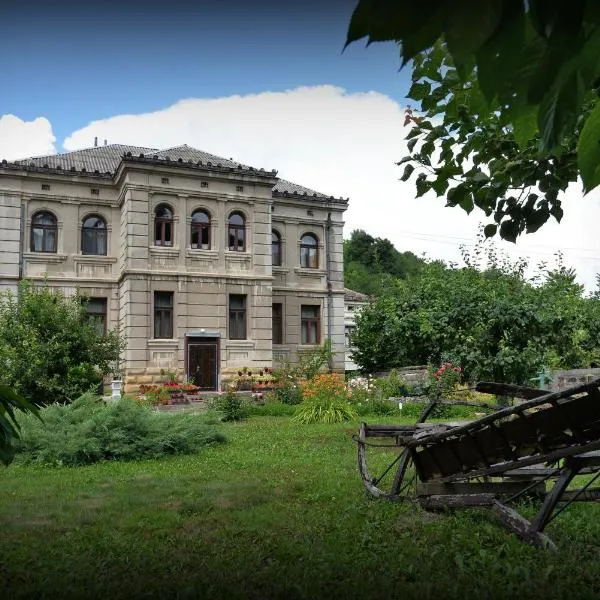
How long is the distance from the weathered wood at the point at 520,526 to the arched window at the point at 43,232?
23.4 meters

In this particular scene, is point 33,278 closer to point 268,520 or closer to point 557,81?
Result: point 268,520

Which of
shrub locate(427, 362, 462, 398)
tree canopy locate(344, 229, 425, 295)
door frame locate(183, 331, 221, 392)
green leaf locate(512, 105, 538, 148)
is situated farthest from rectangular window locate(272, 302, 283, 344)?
tree canopy locate(344, 229, 425, 295)

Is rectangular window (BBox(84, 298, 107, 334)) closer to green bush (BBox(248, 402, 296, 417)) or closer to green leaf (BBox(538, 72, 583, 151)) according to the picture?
green bush (BBox(248, 402, 296, 417))

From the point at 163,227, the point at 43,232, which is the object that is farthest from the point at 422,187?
the point at 43,232

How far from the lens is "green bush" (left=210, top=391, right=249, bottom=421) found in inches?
697

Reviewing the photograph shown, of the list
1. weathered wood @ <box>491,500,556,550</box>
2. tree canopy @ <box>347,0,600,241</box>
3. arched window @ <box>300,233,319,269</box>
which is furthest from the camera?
arched window @ <box>300,233,319,269</box>

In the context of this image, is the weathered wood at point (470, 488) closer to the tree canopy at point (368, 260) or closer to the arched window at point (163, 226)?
the arched window at point (163, 226)

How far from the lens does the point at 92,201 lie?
25406 millimetres

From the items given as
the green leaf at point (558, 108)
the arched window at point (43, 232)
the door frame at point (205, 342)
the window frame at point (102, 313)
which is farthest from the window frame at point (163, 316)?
the green leaf at point (558, 108)

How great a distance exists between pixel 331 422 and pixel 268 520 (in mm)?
10339

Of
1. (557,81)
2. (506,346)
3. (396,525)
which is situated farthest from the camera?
(506,346)

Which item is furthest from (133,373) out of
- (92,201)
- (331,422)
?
(331,422)

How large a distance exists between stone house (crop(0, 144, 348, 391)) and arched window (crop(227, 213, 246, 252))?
0.04m

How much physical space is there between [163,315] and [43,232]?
20.2 feet
